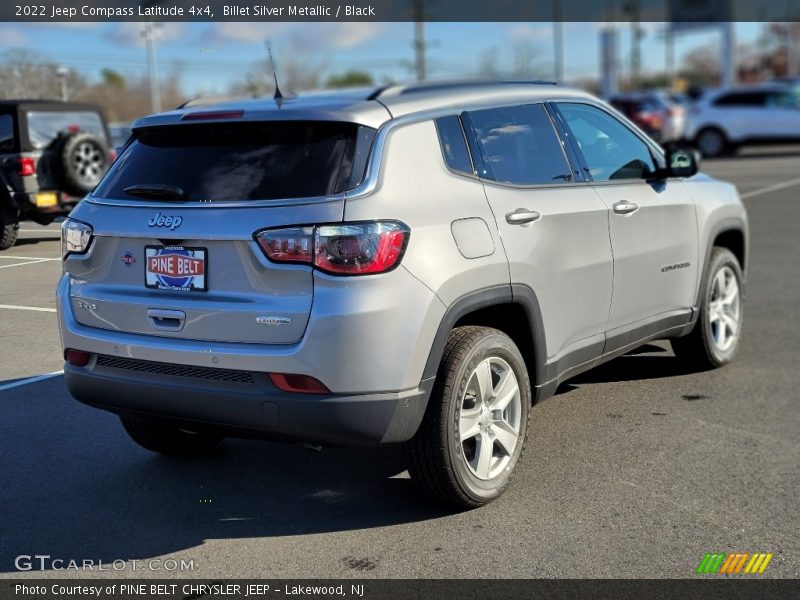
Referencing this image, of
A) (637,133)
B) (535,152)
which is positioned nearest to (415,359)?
(535,152)

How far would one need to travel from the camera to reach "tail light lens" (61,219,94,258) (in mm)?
4480

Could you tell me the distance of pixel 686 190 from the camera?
6.33 metres

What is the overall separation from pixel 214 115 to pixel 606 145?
238 centimetres

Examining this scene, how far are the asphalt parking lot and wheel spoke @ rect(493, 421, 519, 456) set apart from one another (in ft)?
0.73

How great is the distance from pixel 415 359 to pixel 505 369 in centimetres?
69

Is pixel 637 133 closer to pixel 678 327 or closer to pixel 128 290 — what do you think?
pixel 678 327

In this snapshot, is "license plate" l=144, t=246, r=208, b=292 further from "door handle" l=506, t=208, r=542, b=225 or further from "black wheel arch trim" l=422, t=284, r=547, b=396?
"door handle" l=506, t=208, r=542, b=225

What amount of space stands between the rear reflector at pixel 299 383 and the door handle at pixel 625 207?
224 cm

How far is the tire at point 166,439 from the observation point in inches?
199

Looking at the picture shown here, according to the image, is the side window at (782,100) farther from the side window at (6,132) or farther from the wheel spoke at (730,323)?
the wheel spoke at (730,323)

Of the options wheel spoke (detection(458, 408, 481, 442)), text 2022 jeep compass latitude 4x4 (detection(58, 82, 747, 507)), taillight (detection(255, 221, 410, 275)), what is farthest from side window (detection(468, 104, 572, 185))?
wheel spoke (detection(458, 408, 481, 442))

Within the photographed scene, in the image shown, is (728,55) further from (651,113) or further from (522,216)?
(522,216)

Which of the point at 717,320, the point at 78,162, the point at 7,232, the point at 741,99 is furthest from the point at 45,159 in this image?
the point at 741,99

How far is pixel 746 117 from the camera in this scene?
29.5 m
